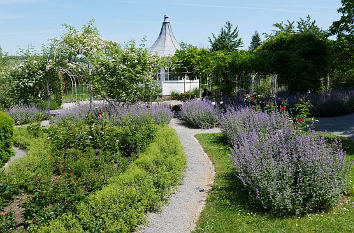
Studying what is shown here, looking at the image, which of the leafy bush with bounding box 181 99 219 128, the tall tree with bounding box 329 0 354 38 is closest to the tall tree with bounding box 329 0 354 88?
the tall tree with bounding box 329 0 354 38

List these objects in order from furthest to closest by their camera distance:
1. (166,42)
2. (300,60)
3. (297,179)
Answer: (166,42) < (300,60) < (297,179)

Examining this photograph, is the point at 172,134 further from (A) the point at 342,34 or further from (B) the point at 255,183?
(A) the point at 342,34

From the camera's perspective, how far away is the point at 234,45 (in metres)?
44.6

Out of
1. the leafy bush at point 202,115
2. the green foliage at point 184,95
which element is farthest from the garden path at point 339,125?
the green foliage at point 184,95

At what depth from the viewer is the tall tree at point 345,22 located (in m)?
13.9

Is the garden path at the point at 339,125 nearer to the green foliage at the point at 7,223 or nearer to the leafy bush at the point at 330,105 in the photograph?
the leafy bush at the point at 330,105

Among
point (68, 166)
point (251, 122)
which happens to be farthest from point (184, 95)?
point (68, 166)

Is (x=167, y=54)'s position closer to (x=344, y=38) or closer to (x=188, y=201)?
(x=344, y=38)

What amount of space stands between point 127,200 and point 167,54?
848 inches

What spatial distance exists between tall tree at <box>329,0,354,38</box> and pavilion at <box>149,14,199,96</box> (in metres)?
10.5

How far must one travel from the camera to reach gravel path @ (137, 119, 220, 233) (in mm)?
3947

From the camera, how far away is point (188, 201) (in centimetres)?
471

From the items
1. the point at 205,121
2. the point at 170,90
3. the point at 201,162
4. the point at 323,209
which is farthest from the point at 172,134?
the point at 170,90

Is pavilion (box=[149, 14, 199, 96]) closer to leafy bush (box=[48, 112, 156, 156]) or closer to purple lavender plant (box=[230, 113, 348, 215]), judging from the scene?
leafy bush (box=[48, 112, 156, 156])
